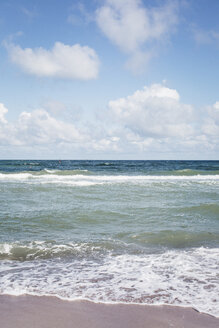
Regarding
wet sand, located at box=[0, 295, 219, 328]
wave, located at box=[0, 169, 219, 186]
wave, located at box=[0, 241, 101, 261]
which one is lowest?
wave, located at box=[0, 241, 101, 261]

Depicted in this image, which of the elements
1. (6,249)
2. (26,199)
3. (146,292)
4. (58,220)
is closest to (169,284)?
(146,292)

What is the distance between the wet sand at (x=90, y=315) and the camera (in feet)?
10.3

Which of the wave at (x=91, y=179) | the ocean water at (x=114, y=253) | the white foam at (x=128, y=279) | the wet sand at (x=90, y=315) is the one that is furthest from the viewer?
the wave at (x=91, y=179)

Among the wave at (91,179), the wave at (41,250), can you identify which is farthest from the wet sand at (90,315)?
the wave at (91,179)

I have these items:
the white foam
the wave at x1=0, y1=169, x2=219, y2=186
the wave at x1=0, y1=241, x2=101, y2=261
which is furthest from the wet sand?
the wave at x1=0, y1=169, x2=219, y2=186

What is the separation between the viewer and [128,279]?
14.8 feet

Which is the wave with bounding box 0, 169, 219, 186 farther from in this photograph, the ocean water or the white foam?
the white foam

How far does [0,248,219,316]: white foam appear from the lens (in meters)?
3.86

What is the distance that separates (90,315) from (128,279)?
1.32 metres

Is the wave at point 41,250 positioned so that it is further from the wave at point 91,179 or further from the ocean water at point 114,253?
the wave at point 91,179

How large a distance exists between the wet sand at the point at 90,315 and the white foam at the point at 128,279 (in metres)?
0.19

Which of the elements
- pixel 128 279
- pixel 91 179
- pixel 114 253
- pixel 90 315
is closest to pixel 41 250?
pixel 114 253

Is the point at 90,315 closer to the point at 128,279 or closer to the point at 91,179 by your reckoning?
the point at 128,279

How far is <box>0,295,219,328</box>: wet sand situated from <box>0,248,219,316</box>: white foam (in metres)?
0.19
